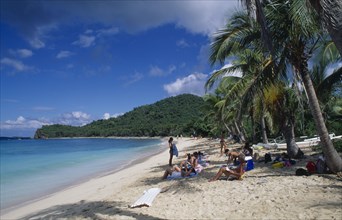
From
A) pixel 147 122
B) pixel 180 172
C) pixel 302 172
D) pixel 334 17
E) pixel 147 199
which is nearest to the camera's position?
pixel 334 17

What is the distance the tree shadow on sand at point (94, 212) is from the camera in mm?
6207

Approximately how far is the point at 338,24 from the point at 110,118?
157628 millimetres

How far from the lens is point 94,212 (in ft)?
22.8

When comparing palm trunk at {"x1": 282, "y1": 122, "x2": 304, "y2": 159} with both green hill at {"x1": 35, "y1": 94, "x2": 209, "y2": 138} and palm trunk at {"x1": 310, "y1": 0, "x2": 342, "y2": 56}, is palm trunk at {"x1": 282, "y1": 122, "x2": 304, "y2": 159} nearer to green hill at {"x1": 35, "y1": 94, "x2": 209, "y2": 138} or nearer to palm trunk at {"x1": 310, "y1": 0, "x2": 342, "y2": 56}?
palm trunk at {"x1": 310, "y1": 0, "x2": 342, "y2": 56}

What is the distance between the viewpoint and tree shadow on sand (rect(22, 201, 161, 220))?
621cm

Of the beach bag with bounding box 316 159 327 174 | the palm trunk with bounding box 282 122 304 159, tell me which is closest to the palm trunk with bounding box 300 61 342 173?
the beach bag with bounding box 316 159 327 174

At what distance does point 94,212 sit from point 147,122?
391 feet

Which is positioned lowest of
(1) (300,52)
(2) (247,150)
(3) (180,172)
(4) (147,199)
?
(4) (147,199)

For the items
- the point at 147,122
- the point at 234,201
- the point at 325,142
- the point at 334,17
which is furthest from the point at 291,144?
the point at 147,122

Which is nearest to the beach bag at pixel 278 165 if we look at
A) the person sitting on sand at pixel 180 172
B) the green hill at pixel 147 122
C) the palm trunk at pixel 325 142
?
the palm trunk at pixel 325 142

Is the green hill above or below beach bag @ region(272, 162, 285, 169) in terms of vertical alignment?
above

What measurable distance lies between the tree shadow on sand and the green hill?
7998 centimetres

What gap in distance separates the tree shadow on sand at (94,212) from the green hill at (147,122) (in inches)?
3149

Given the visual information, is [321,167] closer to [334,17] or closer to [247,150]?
[247,150]
